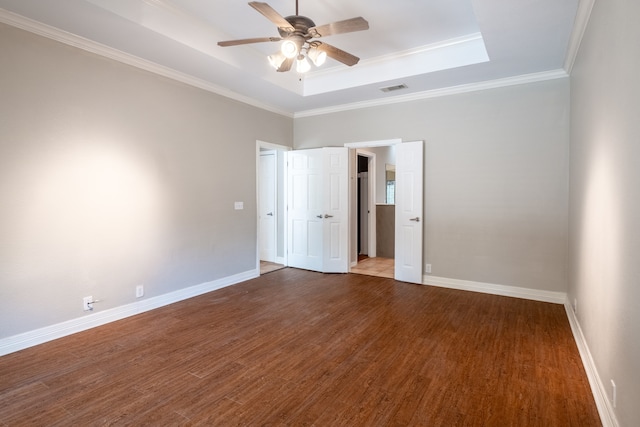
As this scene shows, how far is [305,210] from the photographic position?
600 centimetres

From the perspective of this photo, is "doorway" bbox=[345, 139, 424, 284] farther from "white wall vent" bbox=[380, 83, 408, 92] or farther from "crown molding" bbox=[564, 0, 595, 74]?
"crown molding" bbox=[564, 0, 595, 74]

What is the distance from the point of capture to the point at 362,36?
12.4 feet

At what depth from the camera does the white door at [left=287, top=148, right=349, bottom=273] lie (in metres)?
5.71

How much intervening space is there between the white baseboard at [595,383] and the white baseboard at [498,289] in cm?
94

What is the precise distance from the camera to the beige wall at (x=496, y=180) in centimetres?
412

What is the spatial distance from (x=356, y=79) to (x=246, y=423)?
4.27 meters

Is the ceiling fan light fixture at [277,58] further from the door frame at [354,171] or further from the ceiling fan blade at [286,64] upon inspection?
the door frame at [354,171]

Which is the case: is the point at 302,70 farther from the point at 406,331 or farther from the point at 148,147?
the point at 406,331

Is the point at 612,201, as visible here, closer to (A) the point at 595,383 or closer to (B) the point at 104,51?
(A) the point at 595,383

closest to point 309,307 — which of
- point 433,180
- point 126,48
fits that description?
point 433,180

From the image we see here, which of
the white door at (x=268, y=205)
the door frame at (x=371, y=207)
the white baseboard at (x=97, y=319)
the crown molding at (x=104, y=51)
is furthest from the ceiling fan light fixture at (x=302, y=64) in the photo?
the door frame at (x=371, y=207)

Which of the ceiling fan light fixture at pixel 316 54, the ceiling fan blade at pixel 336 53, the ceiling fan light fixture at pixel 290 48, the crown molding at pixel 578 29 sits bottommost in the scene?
the ceiling fan light fixture at pixel 290 48

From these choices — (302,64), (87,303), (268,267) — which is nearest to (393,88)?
(302,64)

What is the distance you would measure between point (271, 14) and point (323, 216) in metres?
3.76
